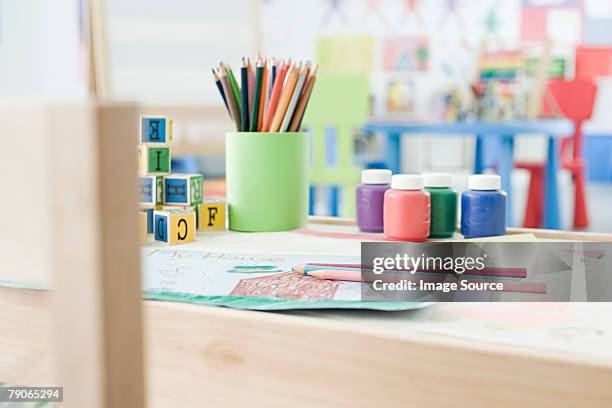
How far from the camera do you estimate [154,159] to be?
86 cm

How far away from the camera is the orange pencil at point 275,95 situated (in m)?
0.84

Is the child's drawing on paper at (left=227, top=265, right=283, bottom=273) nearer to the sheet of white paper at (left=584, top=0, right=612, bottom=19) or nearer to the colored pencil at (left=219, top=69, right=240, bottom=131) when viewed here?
the colored pencil at (left=219, top=69, right=240, bottom=131)

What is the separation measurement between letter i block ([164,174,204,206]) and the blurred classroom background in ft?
0.86

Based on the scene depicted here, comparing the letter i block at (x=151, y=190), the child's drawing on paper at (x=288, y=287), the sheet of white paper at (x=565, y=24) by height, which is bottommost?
the child's drawing on paper at (x=288, y=287)

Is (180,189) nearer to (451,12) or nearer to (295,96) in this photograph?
(295,96)

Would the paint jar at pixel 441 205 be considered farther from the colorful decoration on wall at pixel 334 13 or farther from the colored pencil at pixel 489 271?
the colorful decoration on wall at pixel 334 13

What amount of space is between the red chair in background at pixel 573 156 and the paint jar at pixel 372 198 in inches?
98.5

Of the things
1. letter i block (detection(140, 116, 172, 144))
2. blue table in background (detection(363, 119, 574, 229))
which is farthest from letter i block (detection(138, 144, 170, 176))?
blue table in background (detection(363, 119, 574, 229))

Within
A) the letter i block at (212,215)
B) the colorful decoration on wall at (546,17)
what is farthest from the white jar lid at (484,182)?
the colorful decoration on wall at (546,17)

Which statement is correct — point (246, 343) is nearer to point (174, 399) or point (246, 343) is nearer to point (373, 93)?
point (174, 399)

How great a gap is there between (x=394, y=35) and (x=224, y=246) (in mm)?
4621

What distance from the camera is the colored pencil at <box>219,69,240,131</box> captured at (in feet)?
2.78

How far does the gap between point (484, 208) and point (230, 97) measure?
13.2 inches

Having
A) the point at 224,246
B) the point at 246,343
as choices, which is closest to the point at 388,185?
the point at 224,246
